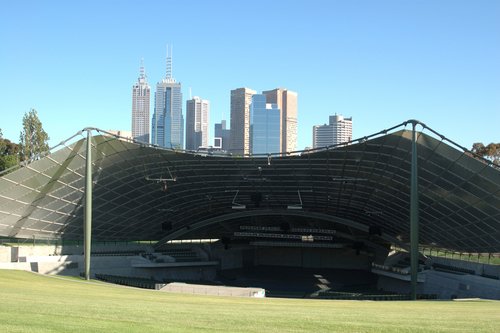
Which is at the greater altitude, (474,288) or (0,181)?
(0,181)

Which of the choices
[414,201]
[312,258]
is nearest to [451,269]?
[414,201]

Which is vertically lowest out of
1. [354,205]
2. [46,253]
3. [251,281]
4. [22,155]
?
[251,281]

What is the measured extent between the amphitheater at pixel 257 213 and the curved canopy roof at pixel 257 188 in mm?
157

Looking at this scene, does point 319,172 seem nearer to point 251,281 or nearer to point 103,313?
point 251,281

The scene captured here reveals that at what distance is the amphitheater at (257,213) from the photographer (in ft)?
132

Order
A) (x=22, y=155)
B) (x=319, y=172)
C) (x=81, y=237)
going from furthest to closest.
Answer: (x=22, y=155)
(x=81, y=237)
(x=319, y=172)

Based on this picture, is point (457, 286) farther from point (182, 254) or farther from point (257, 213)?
point (182, 254)

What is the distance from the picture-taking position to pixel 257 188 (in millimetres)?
57531

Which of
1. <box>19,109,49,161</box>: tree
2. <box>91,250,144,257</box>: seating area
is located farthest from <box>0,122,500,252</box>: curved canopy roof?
<box>19,109,49,161</box>: tree

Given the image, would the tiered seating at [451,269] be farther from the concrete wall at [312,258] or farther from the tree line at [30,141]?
the tree line at [30,141]

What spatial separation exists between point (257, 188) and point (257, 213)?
45.7 feet

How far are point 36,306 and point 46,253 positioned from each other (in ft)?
135

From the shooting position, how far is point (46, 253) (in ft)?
176

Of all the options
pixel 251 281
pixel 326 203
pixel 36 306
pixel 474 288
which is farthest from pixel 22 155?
pixel 36 306
